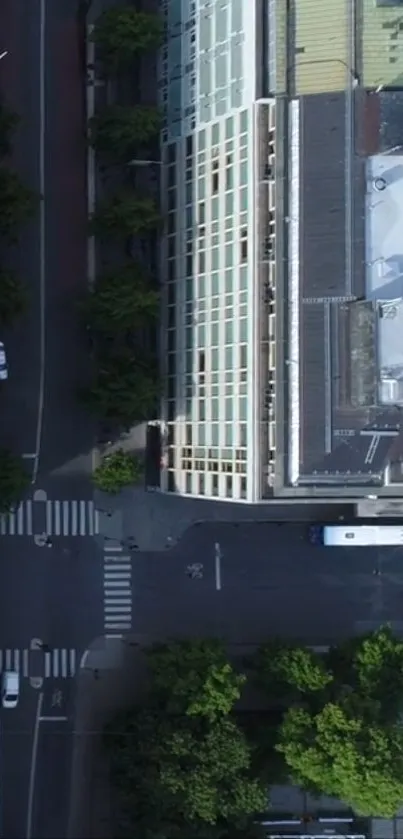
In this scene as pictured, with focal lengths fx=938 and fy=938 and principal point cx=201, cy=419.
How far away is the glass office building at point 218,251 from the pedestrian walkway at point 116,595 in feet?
27.3

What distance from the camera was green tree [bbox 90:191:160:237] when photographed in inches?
2766

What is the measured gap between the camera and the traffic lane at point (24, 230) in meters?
75.4

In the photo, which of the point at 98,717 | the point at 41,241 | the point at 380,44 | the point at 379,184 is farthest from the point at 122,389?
the point at 380,44

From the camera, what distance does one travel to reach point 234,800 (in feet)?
227

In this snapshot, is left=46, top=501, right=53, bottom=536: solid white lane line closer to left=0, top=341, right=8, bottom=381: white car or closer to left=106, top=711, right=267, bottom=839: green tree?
left=0, top=341, right=8, bottom=381: white car

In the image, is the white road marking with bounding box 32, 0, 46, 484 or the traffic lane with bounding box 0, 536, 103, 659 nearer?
the white road marking with bounding box 32, 0, 46, 484

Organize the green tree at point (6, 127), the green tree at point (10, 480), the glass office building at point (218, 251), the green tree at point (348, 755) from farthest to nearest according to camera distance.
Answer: the green tree at point (10, 480), the green tree at point (6, 127), the green tree at point (348, 755), the glass office building at point (218, 251)

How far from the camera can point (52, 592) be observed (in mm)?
76438

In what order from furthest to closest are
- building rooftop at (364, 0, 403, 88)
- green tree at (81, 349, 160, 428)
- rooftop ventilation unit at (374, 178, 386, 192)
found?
green tree at (81, 349, 160, 428)
building rooftop at (364, 0, 403, 88)
rooftop ventilation unit at (374, 178, 386, 192)

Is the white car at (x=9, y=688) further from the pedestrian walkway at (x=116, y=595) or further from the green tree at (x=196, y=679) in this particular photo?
the green tree at (x=196, y=679)

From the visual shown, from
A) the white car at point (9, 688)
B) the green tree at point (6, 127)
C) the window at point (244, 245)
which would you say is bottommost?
the white car at point (9, 688)

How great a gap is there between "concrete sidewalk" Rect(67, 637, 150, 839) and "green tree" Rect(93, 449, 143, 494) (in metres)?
13.4

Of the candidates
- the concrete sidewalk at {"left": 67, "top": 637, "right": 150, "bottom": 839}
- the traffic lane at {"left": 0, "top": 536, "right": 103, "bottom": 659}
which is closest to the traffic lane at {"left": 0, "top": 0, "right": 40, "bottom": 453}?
the traffic lane at {"left": 0, "top": 536, "right": 103, "bottom": 659}

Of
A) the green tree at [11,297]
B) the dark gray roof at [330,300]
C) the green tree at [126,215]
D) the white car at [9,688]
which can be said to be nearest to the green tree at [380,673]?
the dark gray roof at [330,300]
